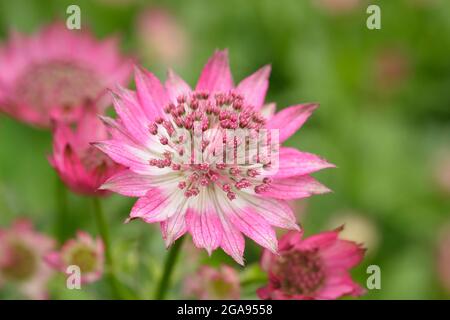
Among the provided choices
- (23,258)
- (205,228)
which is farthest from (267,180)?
(23,258)

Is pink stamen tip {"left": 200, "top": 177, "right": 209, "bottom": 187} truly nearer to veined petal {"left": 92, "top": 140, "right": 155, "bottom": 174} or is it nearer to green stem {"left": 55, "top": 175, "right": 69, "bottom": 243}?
veined petal {"left": 92, "top": 140, "right": 155, "bottom": 174}

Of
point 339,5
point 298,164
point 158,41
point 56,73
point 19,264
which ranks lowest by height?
point 19,264

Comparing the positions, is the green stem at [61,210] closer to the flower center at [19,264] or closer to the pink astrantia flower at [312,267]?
the flower center at [19,264]

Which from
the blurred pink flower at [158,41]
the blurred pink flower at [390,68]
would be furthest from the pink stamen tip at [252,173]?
the blurred pink flower at [390,68]

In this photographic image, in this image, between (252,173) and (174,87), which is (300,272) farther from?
(174,87)

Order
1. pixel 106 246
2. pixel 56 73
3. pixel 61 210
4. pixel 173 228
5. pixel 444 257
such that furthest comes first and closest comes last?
pixel 444 257
pixel 56 73
pixel 61 210
pixel 106 246
pixel 173 228

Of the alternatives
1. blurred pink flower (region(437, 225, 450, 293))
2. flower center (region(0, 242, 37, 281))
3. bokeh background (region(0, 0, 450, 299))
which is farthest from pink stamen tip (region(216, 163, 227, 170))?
blurred pink flower (region(437, 225, 450, 293))
